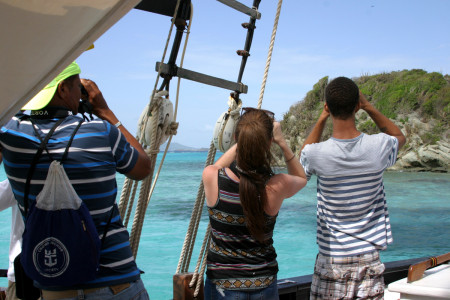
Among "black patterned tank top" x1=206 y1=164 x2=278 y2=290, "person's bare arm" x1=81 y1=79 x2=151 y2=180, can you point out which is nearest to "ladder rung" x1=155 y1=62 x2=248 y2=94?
"person's bare arm" x1=81 y1=79 x2=151 y2=180

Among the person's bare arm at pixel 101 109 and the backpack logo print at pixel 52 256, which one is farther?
the person's bare arm at pixel 101 109

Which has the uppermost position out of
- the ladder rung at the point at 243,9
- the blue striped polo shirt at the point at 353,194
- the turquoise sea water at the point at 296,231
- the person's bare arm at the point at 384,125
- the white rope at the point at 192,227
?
the ladder rung at the point at 243,9

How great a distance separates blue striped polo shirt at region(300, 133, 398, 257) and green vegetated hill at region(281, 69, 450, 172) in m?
27.4

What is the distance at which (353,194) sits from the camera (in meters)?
1.86

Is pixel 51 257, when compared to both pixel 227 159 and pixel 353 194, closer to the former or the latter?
pixel 227 159

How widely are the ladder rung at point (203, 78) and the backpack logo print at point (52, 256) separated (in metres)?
1.13

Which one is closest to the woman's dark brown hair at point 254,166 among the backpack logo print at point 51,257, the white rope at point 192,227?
the backpack logo print at point 51,257

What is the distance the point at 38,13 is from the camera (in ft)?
2.98

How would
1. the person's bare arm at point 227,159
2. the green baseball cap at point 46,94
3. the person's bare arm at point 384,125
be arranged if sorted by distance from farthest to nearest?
the person's bare arm at point 384,125 < the person's bare arm at point 227,159 < the green baseball cap at point 46,94

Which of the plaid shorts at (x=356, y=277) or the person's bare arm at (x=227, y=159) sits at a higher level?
the person's bare arm at (x=227, y=159)

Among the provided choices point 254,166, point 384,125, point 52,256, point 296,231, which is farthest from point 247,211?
point 296,231

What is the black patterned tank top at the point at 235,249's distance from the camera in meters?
1.61

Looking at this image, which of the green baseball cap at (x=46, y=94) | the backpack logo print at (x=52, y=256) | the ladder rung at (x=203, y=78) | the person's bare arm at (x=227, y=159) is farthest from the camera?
the ladder rung at (x=203, y=78)

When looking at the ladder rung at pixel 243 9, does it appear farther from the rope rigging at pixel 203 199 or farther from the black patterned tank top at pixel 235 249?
the black patterned tank top at pixel 235 249
